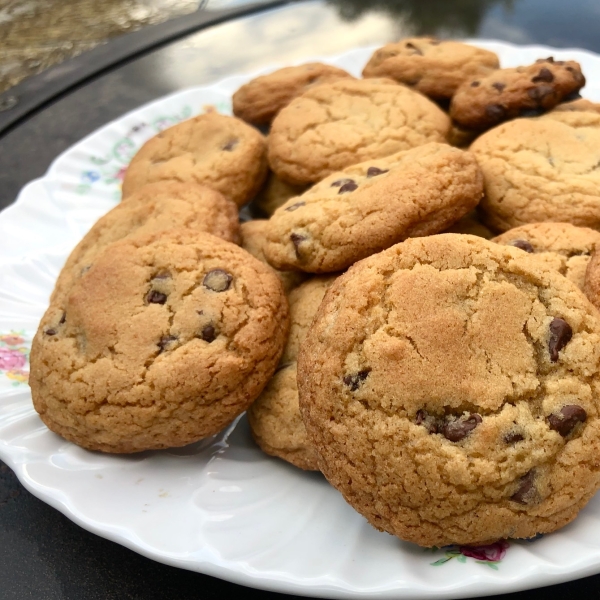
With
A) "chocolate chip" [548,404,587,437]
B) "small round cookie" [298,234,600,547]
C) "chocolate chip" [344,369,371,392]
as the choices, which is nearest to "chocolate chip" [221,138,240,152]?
"small round cookie" [298,234,600,547]

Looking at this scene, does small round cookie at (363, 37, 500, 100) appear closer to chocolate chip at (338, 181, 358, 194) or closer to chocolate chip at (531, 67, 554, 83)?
chocolate chip at (531, 67, 554, 83)

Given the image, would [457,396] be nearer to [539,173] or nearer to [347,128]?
[539,173]

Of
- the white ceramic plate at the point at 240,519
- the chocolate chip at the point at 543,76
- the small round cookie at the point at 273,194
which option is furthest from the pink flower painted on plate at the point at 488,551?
the chocolate chip at the point at 543,76

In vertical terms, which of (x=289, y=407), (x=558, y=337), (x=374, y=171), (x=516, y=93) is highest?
(x=374, y=171)

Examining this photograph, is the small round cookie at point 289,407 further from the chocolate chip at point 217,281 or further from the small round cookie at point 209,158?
the small round cookie at point 209,158

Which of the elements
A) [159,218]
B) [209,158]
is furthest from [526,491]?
[209,158]

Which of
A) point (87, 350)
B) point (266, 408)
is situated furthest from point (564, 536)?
point (87, 350)

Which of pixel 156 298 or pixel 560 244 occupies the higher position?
pixel 156 298
